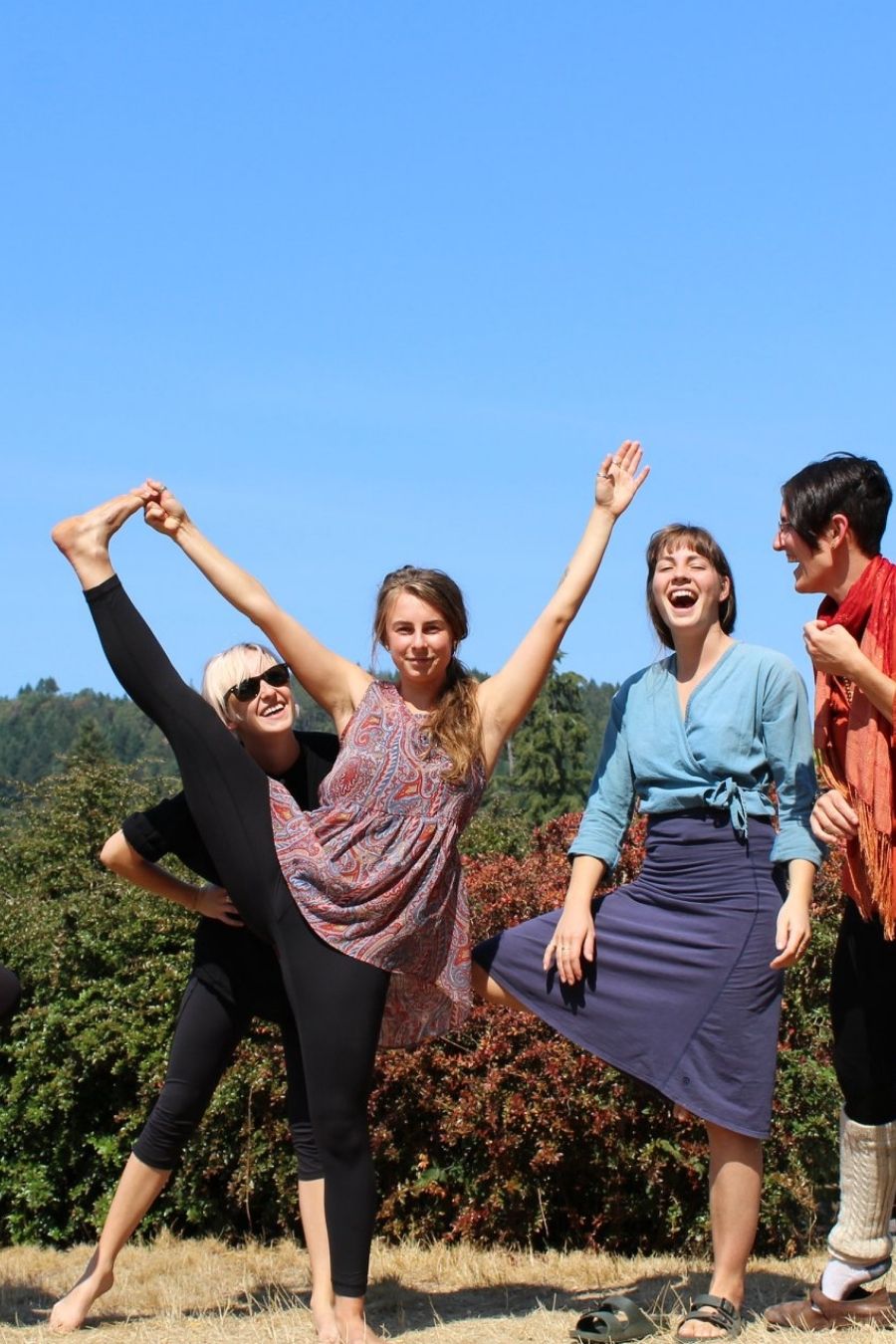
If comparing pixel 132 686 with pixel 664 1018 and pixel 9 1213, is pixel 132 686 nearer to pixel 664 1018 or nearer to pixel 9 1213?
pixel 664 1018

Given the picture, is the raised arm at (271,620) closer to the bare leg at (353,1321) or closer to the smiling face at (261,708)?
the smiling face at (261,708)

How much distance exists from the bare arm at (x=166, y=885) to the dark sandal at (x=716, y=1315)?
71.1 inches

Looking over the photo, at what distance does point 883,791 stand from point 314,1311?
239 centimetres

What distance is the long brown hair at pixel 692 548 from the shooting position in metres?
4.65

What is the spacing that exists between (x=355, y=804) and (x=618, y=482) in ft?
4.34

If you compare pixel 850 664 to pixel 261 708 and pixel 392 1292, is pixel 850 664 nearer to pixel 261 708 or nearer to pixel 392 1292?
pixel 261 708

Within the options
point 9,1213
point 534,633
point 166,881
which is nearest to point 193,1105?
point 166,881

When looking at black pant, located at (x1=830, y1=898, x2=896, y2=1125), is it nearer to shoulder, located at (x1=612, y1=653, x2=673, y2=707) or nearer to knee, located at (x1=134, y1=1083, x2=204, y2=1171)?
shoulder, located at (x1=612, y1=653, x2=673, y2=707)

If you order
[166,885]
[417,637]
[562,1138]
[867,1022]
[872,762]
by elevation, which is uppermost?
[417,637]

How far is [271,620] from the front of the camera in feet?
14.9

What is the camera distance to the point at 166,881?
497 centimetres

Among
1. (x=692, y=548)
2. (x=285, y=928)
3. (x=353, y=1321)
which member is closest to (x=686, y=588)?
(x=692, y=548)

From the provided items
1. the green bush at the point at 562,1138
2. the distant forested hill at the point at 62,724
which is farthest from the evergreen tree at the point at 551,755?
the green bush at the point at 562,1138

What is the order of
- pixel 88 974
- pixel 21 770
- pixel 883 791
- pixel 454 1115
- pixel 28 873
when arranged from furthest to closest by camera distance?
1. pixel 21 770
2. pixel 28 873
3. pixel 88 974
4. pixel 454 1115
5. pixel 883 791
